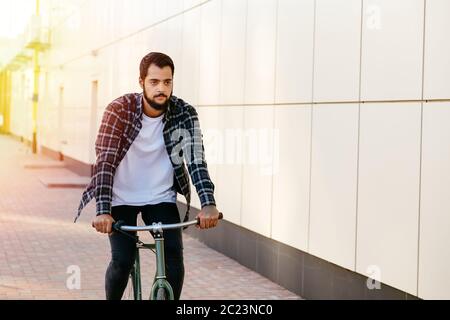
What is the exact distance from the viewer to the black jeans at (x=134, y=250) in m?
4.39

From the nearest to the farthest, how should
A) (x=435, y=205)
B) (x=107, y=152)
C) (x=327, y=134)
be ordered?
(x=107, y=152) → (x=435, y=205) → (x=327, y=134)

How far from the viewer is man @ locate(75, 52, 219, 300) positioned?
4203mm

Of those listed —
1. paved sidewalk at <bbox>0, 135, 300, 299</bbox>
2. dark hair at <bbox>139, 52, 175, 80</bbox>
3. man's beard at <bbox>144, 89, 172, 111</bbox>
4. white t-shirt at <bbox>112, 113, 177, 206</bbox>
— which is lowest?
paved sidewalk at <bbox>0, 135, 300, 299</bbox>

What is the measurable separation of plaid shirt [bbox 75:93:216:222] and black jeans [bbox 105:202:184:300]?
0.81 feet

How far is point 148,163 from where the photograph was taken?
4.46 metres

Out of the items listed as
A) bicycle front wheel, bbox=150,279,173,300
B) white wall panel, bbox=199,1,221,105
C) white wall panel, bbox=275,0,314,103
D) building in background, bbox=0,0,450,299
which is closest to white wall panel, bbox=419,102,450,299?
building in background, bbox=0,0,450,299

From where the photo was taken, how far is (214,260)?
9.69 metres

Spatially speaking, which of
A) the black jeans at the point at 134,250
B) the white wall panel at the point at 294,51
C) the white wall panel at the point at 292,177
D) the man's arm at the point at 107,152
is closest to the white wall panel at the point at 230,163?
the white wall panel at the point at 292,177

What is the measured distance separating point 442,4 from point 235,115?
14.9 ft

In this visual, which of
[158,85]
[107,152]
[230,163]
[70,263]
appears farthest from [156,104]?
[230,163]

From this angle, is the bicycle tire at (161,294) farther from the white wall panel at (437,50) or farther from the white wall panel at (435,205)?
the white wall panel at (437,50)

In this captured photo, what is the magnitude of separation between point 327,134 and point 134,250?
331 centimetres

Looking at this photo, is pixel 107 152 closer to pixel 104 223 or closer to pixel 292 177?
pixel 104 223

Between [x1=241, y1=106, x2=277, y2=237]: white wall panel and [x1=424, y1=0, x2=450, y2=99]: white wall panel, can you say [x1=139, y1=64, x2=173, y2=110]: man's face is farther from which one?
[x1=241, y1=106, x2=277, y2=237]: white wall panel
